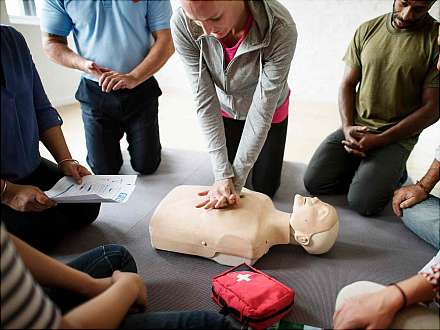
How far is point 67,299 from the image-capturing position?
593mm

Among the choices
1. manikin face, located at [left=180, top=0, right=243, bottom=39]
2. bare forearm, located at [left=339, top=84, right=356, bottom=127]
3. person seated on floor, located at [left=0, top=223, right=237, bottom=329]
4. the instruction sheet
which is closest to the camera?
person seated on floor, located at [left=0, top=223, right=237, bottom=329]

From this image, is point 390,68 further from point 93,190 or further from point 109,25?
point 109,25

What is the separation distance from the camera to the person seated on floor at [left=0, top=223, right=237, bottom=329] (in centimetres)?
39

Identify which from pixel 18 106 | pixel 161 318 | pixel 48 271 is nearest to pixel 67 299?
pixel 48 271

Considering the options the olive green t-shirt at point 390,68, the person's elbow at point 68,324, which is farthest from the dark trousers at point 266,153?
the person's elbow at point 68,324

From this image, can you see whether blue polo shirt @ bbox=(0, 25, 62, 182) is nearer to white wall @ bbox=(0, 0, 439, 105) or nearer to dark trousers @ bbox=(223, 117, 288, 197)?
white wall @ bbox=(0, 0, 439, 105)

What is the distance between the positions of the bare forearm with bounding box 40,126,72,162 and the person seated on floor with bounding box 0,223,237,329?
398 mm

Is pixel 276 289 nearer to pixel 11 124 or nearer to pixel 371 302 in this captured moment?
pixel 371 302

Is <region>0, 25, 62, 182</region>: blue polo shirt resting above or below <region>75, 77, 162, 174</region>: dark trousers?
above

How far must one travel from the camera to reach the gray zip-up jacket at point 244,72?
2.77ft

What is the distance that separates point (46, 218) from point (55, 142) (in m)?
0.21

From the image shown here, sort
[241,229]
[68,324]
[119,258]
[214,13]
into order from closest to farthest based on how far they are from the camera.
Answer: [68,324], [214,13], [119,258], [241,229]

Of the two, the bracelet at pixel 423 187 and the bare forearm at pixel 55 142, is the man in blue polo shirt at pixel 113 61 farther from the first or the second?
the bracelet at pixel 423 187

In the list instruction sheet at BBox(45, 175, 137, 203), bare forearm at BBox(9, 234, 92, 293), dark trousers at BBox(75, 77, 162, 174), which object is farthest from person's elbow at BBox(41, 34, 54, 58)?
bare forearm at BBox(9, 234, 92, 293)
